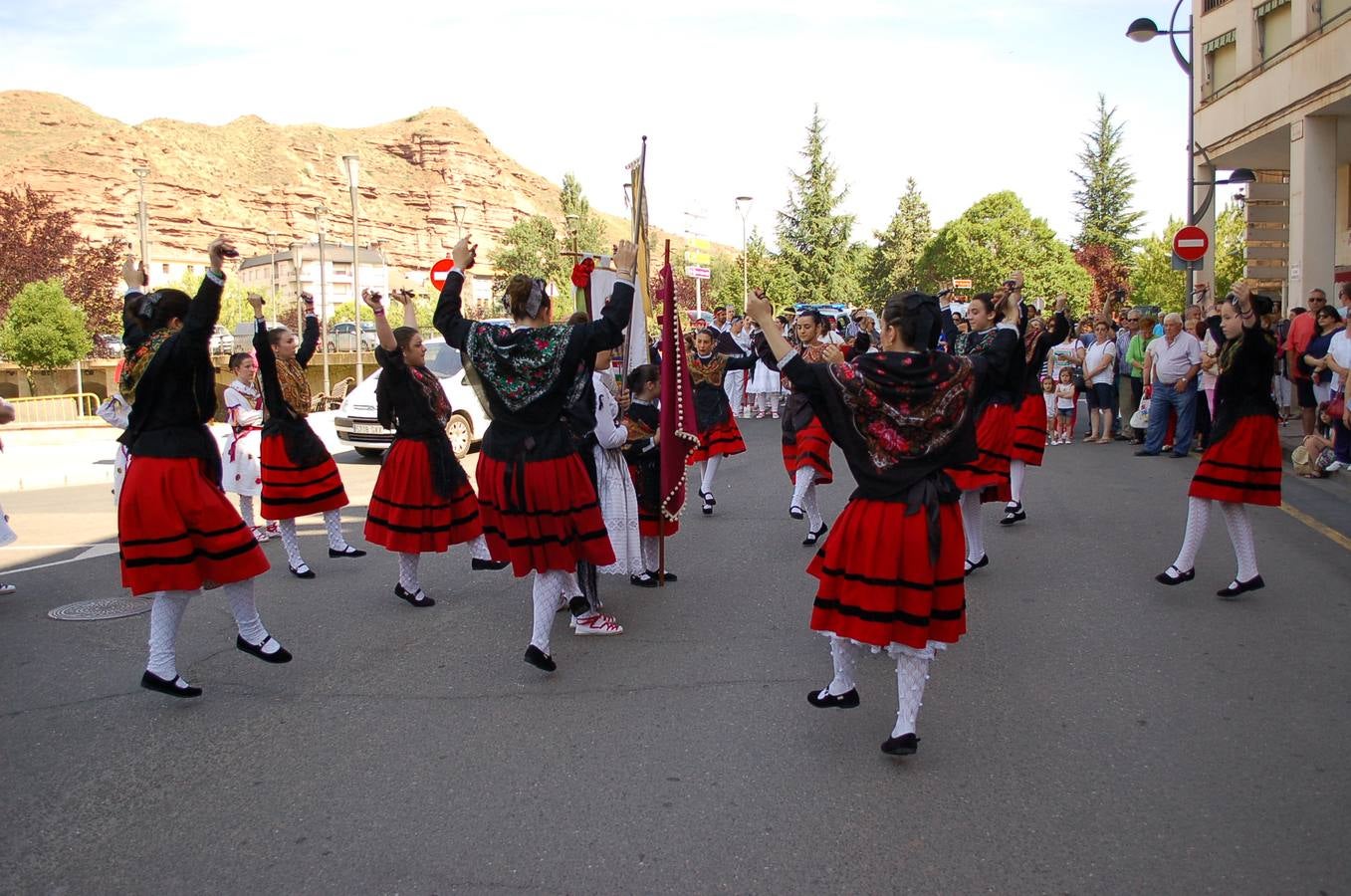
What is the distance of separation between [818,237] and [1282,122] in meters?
49.2

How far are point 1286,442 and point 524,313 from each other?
12.1 metres

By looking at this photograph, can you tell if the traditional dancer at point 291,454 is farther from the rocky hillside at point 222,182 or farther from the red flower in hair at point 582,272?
the rocky hillside at point 222,182

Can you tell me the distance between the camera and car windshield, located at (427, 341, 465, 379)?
16.9 m

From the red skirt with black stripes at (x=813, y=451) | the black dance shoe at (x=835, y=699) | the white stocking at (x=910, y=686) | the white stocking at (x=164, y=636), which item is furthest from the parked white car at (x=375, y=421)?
the white stocking at (x=910, y=686)

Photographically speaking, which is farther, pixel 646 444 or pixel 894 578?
pixel 646 444

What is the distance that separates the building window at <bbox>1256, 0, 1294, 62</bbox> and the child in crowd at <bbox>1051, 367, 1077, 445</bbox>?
32.5 feet

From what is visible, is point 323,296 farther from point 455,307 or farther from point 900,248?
point 900,248

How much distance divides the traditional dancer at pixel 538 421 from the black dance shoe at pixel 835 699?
1.35 m

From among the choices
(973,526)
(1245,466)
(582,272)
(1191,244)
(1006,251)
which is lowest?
(973,526)

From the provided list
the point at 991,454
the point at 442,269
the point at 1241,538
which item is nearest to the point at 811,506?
the point at 991,454

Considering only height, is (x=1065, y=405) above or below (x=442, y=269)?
below

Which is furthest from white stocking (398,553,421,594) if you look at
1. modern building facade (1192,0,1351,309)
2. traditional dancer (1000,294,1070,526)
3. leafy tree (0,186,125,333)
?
leafy tree (0,186,125,333)

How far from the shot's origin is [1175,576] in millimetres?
6746

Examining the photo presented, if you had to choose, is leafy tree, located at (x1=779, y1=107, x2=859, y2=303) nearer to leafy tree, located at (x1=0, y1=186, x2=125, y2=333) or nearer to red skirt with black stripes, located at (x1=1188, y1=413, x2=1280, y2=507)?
leafy tree, located at (x1=0, y1=186, x2=125, y2=333)
